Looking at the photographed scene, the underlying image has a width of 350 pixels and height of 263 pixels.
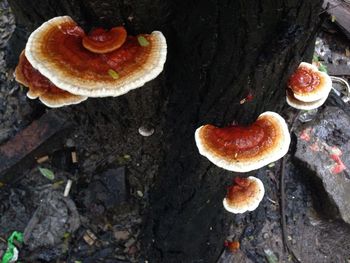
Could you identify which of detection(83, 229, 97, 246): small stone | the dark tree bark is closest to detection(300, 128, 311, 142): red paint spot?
the dark tree bark

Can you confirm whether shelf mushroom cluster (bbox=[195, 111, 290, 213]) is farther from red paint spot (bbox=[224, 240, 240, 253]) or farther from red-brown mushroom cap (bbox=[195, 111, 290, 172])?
red paint spot (bbox=[224, 240, 240, 253])

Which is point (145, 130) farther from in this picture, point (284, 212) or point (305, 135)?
point (305, 135)

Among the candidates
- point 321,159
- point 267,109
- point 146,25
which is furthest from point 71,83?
point 321,159

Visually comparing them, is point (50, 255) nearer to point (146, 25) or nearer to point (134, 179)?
point (134, 179)

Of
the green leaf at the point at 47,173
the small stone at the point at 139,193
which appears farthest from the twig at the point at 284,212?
the green leaf at the point at 47,173

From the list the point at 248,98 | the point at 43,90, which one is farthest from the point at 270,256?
the point at 43,90

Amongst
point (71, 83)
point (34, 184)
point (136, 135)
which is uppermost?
point (71, 83)
